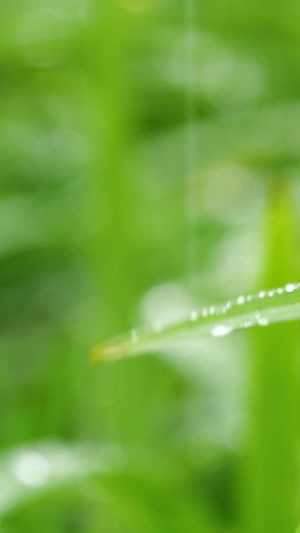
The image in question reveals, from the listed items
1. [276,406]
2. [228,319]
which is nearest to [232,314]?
[228,319]

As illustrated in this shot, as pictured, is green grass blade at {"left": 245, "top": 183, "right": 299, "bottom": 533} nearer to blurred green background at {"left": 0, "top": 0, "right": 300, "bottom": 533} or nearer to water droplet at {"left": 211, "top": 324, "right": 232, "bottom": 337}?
blurred green background at {"left": 0, "top": 0, "right": 300, "bottom": 533}

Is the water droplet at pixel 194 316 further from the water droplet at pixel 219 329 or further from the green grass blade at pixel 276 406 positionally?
the green grass blade at pixel 276 406

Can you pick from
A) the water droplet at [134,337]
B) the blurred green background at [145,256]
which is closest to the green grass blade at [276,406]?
the blurred green background at [145,256]

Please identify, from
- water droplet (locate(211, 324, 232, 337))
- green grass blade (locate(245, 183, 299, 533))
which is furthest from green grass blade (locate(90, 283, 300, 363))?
green grass blade (locate(245, 183, 299, 533))

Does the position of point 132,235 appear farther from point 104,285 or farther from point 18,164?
point 18,164

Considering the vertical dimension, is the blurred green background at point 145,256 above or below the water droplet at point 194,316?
above
